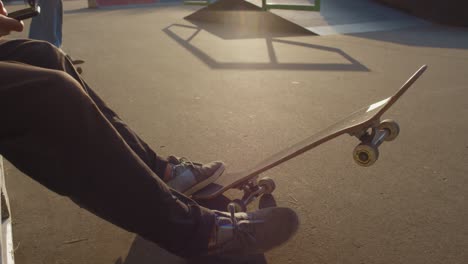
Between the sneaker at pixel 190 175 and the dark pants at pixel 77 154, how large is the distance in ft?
1.64

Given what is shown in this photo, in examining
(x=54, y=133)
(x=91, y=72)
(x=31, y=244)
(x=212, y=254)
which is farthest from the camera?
(x=91, y=72)

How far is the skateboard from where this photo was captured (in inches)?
62.6

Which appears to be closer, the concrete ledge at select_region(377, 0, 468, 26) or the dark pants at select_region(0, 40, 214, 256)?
the dark pants at select_region(0, 40, 214, 256)

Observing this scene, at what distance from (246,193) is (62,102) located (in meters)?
1.06

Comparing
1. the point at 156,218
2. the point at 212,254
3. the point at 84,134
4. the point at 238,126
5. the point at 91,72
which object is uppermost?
the point at 84,134

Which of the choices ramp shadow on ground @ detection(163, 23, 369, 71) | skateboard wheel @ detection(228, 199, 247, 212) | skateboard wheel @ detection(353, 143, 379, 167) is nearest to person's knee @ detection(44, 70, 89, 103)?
skateboard wheel @ detection(228, 199, 247, 212)

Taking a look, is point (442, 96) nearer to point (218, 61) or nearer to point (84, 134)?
point (218, 61)

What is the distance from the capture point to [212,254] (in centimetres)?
147

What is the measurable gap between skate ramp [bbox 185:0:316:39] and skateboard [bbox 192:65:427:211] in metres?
5.25

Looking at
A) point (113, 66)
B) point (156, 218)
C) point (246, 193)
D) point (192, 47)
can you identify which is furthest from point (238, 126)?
point (192, 47)

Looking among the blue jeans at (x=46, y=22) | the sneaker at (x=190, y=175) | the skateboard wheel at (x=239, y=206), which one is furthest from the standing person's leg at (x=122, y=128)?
the blue jeans at (x=46, y=22)

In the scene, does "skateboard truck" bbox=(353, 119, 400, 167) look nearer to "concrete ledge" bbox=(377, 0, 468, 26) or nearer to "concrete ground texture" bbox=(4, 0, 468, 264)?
"concrete ground texture" bbox=(4, 0, 468, 264)

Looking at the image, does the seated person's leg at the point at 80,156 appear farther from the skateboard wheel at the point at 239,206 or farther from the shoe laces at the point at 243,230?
the skateboard wheel at the point at 239,206

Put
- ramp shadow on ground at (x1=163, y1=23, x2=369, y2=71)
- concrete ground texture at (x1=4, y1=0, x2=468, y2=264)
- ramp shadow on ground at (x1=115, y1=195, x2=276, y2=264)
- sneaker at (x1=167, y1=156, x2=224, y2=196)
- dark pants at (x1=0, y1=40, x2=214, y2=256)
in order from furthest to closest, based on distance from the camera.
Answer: ramp shadow on ground at (x1=163, y1=23, x2=369, y2=71), sneaker at (x1=167, y1=156, x2=224, y2=196), concrete ground texture at (x1=4, y1=0, x2=468, y2=264), ramp shadow on ground at (x1=115, y1=195, x2=276, y2=264), dark pants at (x1=0, y1=40, x2=214, y2=256)
